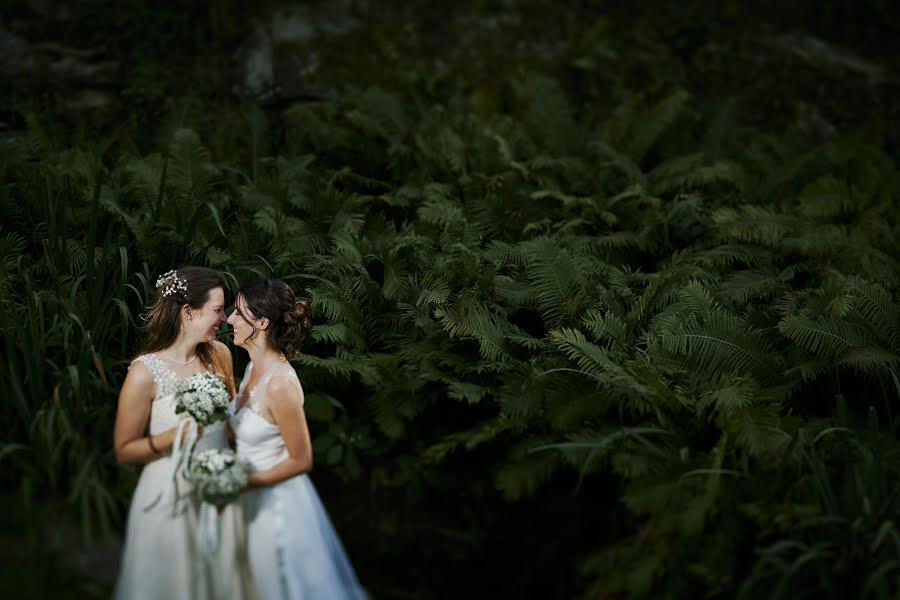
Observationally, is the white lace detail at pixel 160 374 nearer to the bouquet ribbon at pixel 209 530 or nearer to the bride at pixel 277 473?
the bride at pixel 277 473

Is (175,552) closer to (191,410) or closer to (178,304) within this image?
(191,410)

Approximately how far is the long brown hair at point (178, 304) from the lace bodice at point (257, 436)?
29 cm

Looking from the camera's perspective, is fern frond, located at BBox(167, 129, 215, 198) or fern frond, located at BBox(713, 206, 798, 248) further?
fern frond, located at BBox(713, 206, 798, 248)

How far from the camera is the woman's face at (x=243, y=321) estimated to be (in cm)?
286

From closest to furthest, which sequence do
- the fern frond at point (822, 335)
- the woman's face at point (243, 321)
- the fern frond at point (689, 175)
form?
the woman's face at point (243, 321), the fern frond at point (822, 335), the fern frond at point (689, 175)

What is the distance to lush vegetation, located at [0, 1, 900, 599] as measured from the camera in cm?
297

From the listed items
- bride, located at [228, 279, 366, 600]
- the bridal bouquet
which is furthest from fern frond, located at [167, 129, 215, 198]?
the bridal bouquet

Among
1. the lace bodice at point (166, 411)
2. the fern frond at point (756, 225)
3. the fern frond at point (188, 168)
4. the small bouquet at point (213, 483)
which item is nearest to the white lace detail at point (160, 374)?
the lace bodice at point (166, 411)

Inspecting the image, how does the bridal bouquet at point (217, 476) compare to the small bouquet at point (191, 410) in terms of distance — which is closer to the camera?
the bridal bouquet at point (217, 476)

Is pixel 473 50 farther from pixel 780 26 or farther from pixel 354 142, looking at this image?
pixel 780 26

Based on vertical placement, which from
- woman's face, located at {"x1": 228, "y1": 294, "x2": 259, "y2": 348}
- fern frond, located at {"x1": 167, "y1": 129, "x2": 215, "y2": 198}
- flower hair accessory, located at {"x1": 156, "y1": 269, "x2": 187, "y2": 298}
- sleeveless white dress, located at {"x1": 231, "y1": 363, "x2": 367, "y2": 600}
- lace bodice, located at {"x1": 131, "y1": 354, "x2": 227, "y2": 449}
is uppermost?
fern frond, located at {"x1": 167, "y1": 129, "x2": 215, "y2": 198}

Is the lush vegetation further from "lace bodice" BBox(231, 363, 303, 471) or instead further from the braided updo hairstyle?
"lace bodice" BBox(231, 363, 303, 471)

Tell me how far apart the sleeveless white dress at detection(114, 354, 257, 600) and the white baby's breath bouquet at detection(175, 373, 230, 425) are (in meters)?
0.07

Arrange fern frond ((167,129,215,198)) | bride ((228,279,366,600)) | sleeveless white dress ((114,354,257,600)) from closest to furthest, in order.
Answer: sleeveless white dress ((114,354,257,600))
bride ((228,279,366,600))
fern frond ((167,129,215,198))
